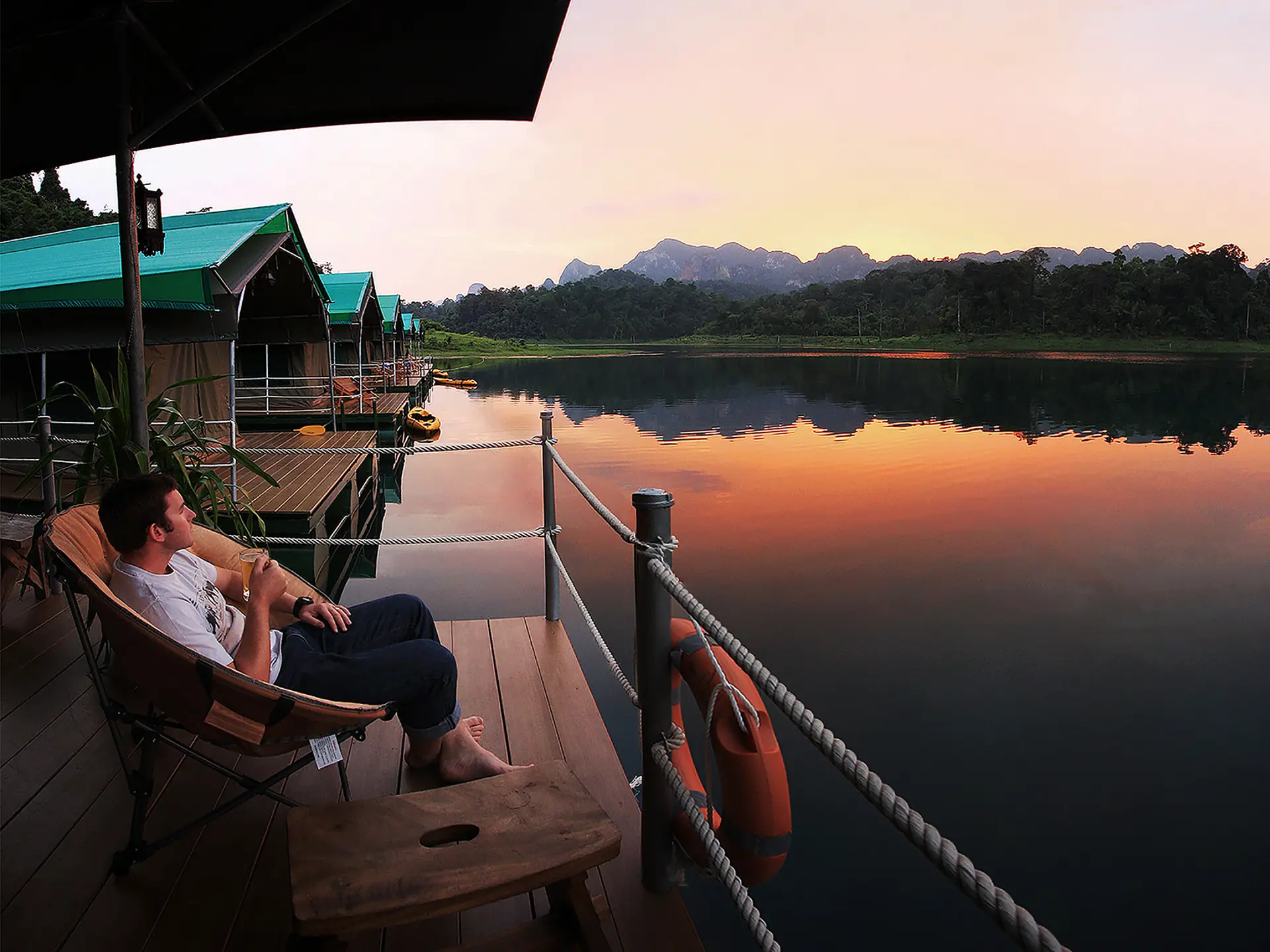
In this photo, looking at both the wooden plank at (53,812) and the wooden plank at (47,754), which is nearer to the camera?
the wooden plank at (53,812)

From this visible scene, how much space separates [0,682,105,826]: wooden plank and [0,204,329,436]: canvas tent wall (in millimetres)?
4026

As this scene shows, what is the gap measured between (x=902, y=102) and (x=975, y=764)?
27961 mm

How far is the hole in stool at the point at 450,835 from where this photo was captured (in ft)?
4.42

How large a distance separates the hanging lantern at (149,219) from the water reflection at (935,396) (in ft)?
42.9

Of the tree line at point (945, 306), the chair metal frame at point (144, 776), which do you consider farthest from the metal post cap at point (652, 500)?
the tree line at point (945, 306)

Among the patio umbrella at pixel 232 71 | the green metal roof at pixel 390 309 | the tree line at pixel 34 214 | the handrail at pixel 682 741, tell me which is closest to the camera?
the handrail at pixel 682 741

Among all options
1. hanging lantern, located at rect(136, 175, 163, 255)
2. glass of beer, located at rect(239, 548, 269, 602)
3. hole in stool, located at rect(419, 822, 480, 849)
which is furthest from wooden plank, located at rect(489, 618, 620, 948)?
hanging lantern, located at rect(136, 175, 163, 255)

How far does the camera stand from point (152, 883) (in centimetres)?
165

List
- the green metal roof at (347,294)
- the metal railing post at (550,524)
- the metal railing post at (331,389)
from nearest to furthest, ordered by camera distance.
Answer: the metal railing post at (550,524) → the metal railing post at (331,389) → the green metal roof at (347,294)

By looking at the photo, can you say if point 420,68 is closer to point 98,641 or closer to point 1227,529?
point 98,641

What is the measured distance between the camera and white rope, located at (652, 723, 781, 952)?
113 centimetres

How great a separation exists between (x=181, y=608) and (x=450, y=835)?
2.92 feet

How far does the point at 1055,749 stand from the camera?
411cm

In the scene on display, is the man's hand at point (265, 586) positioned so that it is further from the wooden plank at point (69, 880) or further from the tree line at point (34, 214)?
the tree line at point (34, 214)
